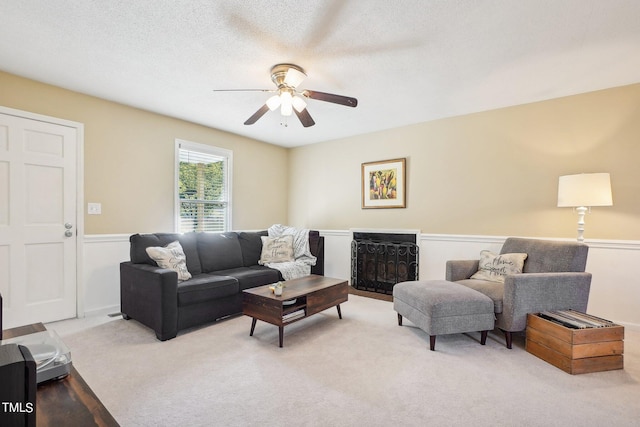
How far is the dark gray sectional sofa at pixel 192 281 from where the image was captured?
2.66 meters

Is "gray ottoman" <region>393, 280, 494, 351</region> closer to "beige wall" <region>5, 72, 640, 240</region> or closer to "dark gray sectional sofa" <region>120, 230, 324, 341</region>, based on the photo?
"beige wall" <region>5, 72, 640, 240</region>

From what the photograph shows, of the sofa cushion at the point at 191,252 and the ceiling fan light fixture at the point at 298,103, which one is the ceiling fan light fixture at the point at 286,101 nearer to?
the ceiling fan light fixture at the point at 298,103

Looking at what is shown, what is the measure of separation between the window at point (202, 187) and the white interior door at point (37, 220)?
117 cm

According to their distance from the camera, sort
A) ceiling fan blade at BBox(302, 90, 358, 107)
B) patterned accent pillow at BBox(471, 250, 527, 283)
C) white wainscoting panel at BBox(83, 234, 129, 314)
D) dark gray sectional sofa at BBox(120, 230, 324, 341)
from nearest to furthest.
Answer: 1. ceiling fan blade at BBox(302, 90, 358, 107)
2. dark gray sectional sofa at BBox(120, 230, 324, 341)
3. patterned accent pillow at BBox(471, 250, 527, 283)
4. white wainscoting panel at BBox(83, 234, 129, 314)

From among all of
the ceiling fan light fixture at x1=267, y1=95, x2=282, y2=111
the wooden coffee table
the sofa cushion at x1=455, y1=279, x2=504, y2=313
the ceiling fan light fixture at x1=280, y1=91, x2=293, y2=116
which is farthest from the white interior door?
the sofa cushion at x1=455, y1=279, x2=504, y2=313

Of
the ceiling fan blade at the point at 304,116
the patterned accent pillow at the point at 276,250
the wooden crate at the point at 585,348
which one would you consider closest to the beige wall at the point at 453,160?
the patterned accent pillow at the point at 276,250

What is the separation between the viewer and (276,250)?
13.6 feet

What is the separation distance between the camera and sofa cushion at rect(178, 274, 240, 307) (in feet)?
9.13

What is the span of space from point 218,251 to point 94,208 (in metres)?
1.42

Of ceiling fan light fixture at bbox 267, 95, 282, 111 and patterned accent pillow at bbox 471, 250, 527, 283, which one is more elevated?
ceiling fan light fixture at bbox 267, 95, 282, 111

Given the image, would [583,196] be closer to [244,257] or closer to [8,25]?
[244,257]

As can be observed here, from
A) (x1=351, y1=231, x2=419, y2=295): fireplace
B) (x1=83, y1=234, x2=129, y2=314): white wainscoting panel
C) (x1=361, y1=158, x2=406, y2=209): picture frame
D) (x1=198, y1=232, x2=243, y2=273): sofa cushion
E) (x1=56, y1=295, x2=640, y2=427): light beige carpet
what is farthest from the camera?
(x1=361, y1=158, x2=406, y2=209): picture frame

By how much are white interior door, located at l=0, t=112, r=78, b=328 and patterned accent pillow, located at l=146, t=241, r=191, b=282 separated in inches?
39.7

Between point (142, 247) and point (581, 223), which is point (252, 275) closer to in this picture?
point (142, 247)
